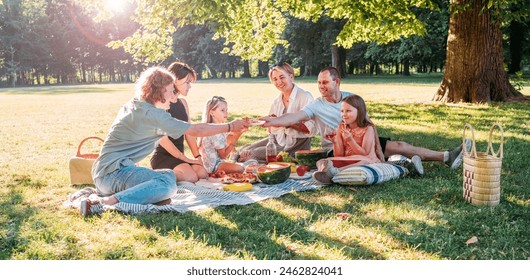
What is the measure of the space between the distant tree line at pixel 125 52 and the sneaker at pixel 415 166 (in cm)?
2563

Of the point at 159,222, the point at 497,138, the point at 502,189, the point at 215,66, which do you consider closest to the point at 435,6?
the point at 497,138

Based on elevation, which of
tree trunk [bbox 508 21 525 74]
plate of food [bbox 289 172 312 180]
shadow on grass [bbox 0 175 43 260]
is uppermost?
tree trunk [bbox 508 21 525 74]

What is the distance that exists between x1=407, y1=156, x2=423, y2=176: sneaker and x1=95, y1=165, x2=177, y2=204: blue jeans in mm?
2863

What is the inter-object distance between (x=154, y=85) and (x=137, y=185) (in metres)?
0.98

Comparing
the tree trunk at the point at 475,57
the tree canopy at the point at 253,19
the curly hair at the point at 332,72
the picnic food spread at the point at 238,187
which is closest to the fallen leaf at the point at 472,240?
the picnic food spread at the point at 238,187

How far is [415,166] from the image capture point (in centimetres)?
589

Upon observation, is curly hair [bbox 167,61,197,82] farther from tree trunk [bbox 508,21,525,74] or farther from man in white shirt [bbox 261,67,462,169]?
tree trunk [bbox 508,21,525,74]

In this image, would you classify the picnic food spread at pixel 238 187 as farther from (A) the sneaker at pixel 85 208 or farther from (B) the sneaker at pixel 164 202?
(A) the sneaker at pixel 85 208

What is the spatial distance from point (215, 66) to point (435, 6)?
51128 millimetres

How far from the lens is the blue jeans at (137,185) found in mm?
4676

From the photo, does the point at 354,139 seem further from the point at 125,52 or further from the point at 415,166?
the point at 125,52

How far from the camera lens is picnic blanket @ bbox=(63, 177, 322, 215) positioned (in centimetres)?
458

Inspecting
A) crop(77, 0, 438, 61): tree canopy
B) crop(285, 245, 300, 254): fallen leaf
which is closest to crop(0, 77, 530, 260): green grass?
crop(285, 245, 300, 254): fallen leaf

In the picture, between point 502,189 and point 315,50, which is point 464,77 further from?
point 315,50
